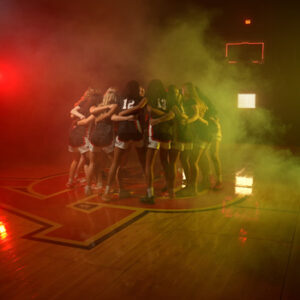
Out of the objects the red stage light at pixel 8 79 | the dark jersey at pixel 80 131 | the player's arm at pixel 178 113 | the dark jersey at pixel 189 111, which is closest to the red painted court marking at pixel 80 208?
the dark jersey at pixel 80 131

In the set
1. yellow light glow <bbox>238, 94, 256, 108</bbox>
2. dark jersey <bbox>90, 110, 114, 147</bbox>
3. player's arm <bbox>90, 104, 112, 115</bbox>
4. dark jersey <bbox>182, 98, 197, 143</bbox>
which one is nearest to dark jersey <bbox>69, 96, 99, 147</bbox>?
player's arm <bbox>90, 104, 112, 115</bbox>

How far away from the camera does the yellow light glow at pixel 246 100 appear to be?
44.8 ft

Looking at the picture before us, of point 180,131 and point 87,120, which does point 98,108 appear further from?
point 180,131

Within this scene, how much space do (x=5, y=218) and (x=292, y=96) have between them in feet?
39.2

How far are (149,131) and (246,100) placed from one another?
1031 centimetres

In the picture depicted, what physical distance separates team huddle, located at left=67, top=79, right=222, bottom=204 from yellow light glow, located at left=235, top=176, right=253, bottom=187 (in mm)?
→ 629

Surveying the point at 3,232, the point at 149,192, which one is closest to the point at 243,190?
the point at 149,192

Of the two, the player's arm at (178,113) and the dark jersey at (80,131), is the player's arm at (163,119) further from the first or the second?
the dark jersey at (80,131)

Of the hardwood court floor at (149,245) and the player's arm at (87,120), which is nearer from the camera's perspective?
the hardwood court floor at (149,245)

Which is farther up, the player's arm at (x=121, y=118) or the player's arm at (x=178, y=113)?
the player's arm at (x=178, y=113)

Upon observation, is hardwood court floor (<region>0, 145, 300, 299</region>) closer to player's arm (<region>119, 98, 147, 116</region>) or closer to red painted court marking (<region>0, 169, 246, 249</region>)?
red painted court marking (<region>0, 169, 246, 249</region>)

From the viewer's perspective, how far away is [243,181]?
5977 mm

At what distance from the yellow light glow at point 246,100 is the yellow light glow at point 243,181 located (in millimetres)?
8027

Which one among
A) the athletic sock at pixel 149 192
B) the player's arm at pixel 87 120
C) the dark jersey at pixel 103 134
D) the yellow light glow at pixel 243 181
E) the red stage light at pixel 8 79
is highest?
the red stage light at pixel 8 79
